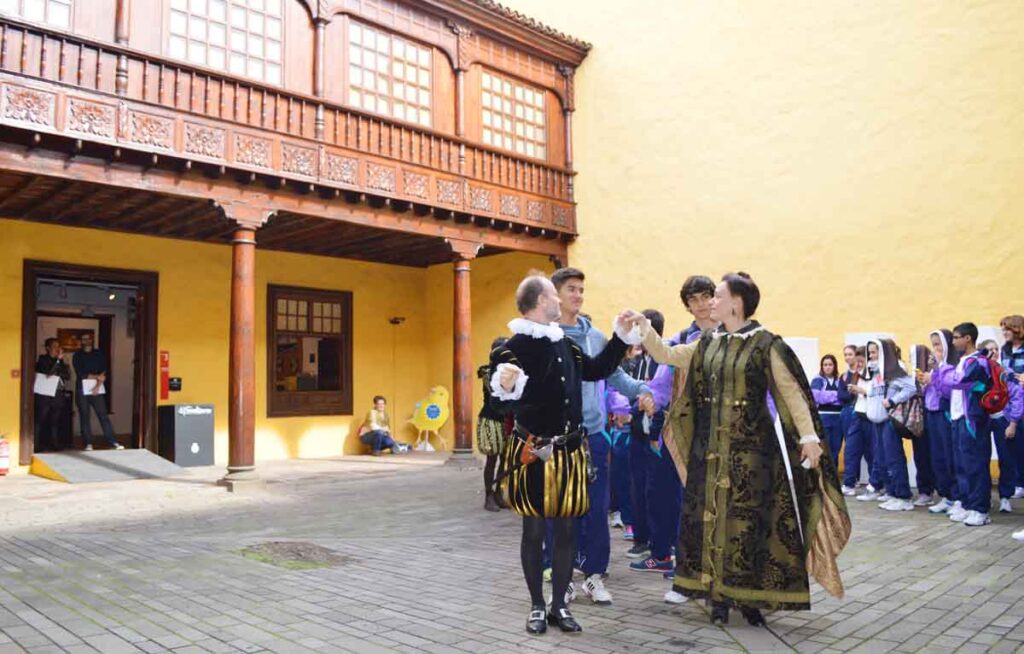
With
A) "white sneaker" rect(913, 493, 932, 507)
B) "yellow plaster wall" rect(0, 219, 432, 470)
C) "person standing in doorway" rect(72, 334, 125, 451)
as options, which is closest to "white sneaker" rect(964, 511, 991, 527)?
"white sneaker" rect(913, 493, 932, 507)

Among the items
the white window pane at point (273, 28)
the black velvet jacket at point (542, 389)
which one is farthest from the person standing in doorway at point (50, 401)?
the black velvet jacket at point (542, 389)

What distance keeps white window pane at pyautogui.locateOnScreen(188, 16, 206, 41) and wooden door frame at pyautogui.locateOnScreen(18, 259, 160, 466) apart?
4177 millimetres

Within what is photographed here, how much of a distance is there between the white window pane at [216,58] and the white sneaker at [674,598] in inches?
338

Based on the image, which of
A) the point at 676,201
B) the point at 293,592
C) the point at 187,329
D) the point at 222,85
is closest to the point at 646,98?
the point at 676,201

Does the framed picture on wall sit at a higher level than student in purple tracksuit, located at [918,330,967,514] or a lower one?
higher

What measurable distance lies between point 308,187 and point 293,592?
22.6 ft

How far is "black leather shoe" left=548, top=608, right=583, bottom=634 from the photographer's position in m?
3.90

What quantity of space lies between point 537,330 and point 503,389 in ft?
1.11

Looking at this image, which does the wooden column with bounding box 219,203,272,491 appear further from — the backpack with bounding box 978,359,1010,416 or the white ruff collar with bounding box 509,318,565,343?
the backpack with bounding box 978,359,1010,416

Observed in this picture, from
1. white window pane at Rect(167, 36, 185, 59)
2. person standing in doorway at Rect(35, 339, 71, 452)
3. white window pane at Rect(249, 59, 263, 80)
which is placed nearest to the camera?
white window pane at Rect(167, 36, 185, 59)

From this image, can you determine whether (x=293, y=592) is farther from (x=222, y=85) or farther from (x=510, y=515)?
(x=222, y=85)

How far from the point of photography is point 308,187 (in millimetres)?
10625

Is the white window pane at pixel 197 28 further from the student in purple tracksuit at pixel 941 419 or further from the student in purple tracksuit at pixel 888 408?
the student in purple tracksuit at pixel 941 419

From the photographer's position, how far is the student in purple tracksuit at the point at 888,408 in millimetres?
8102
